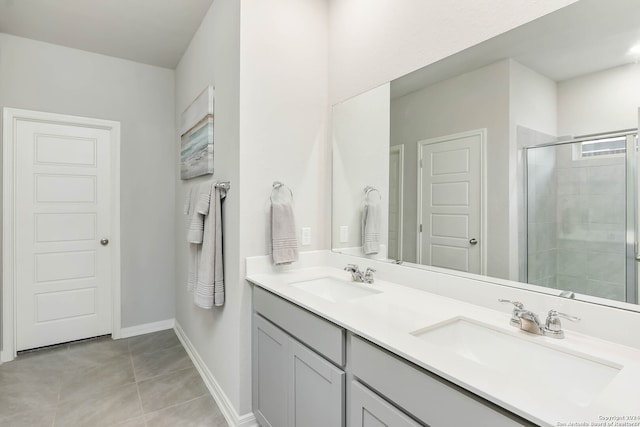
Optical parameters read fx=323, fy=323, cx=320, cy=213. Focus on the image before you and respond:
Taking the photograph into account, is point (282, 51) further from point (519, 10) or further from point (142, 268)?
point (142, 268)

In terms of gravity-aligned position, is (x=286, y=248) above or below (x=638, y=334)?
above

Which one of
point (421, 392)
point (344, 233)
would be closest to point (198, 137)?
point (344, 233)

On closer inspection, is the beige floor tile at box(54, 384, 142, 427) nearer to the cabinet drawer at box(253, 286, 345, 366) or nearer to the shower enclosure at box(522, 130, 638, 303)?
the cabinet drawer at box(253, 286, 345, 366)

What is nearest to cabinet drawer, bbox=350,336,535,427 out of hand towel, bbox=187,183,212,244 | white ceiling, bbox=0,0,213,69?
hand towel, bbox=187,183,212,244

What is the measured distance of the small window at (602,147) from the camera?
0.98 m

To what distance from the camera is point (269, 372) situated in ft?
5.29

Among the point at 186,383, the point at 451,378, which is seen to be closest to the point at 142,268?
the point at 186,383

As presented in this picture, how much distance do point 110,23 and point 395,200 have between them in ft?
8.24

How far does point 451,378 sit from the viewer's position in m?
0.75

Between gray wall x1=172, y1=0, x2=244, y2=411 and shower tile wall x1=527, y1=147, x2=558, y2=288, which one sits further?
gray wall x1=172, y1=0, x2=244, y2=411

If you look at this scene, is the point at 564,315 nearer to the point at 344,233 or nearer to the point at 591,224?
the point at 591,224

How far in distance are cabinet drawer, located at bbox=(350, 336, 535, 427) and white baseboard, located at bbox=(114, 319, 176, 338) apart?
2807 millimetres

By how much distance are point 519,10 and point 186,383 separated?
2.80 metres

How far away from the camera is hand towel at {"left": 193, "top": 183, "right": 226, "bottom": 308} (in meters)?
1.92
